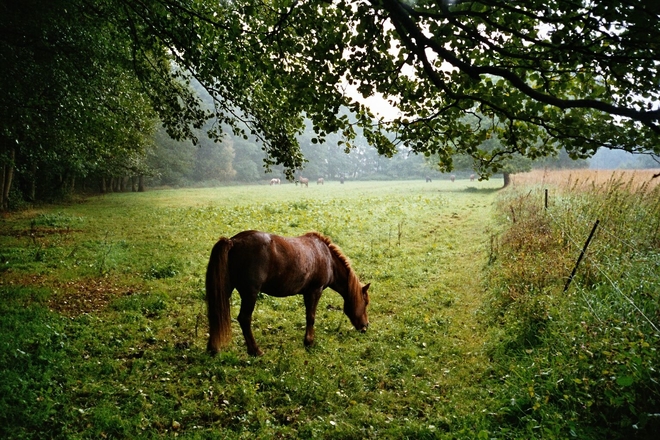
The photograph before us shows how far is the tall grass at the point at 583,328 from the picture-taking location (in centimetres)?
380

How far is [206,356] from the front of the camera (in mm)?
5918

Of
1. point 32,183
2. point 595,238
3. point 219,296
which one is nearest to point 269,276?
point 219,296

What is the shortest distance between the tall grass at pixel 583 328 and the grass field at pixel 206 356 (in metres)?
0.52

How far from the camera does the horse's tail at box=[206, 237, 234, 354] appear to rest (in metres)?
5.73

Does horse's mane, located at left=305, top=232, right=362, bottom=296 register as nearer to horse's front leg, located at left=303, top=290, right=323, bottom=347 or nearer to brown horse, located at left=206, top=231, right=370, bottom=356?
brown horse, located at left=206, top=231, right=370, bottom=356

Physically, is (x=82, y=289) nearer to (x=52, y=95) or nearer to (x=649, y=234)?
(x=52, y=95)

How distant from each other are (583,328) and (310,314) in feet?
14.0

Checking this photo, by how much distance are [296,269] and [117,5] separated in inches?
281

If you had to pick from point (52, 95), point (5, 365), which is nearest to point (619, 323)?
point (5, 365)

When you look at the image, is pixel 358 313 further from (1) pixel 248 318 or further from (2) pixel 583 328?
(2) pixel 583 328

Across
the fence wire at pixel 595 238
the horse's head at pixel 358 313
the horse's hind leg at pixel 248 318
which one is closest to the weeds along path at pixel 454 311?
the horse's head at pixel 358 313

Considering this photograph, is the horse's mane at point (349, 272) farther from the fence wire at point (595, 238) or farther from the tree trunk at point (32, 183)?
the tree trunk at point (32, 183)

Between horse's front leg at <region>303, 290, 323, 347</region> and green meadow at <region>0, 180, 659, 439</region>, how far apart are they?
0.24m

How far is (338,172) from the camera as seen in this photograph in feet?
300
